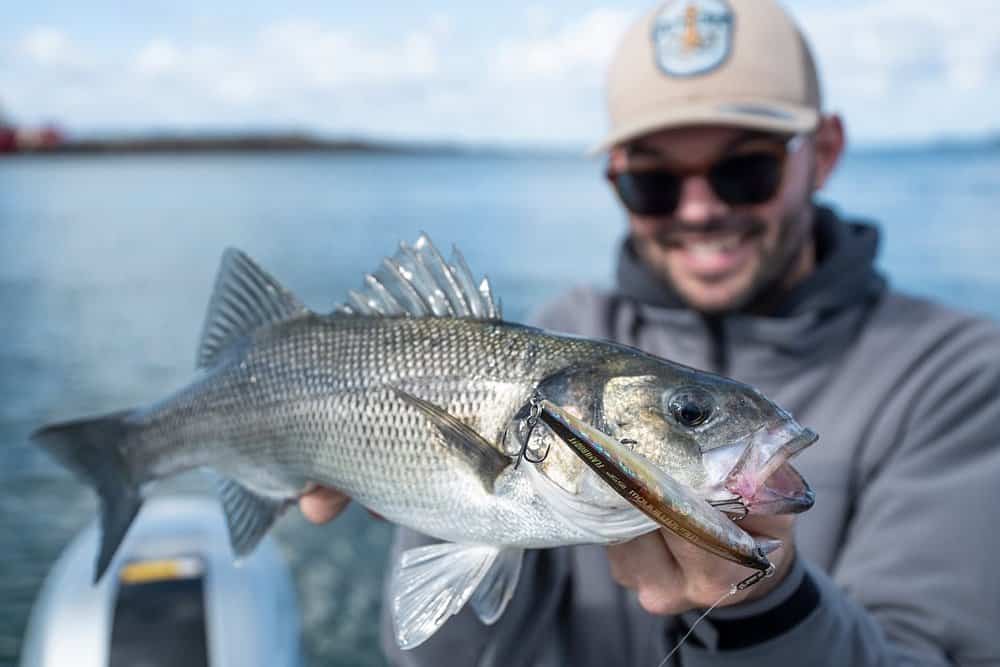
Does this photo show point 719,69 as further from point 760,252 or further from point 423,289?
point 423,289

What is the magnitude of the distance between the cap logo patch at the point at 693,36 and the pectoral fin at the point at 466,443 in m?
2.16

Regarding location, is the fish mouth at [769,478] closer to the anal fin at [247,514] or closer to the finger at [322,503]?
the finger at [322,503]

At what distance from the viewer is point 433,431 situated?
2.11 metres

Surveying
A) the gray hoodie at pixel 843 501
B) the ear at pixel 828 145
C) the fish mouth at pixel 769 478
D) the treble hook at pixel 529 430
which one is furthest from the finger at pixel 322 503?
the ear at pixel 828 145

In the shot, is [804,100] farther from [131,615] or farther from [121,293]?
[121,293]

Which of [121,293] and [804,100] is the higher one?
[804,100]

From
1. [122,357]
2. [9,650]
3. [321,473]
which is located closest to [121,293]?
[122,357]

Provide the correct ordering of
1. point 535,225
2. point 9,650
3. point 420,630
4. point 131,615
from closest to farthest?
point 420,630 < point 131,615 < point 9,650 < point 535,225

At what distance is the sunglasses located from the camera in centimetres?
346

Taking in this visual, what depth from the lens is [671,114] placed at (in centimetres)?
346

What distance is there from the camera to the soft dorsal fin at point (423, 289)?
227 cm

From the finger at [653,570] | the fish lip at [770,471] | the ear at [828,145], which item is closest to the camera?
the fish lip at [770,471]

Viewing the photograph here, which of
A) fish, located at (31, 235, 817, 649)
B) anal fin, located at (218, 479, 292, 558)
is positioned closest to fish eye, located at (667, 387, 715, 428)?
fish, located at (31, 235, 817, 649)

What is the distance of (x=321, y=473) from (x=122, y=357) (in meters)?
11.7
